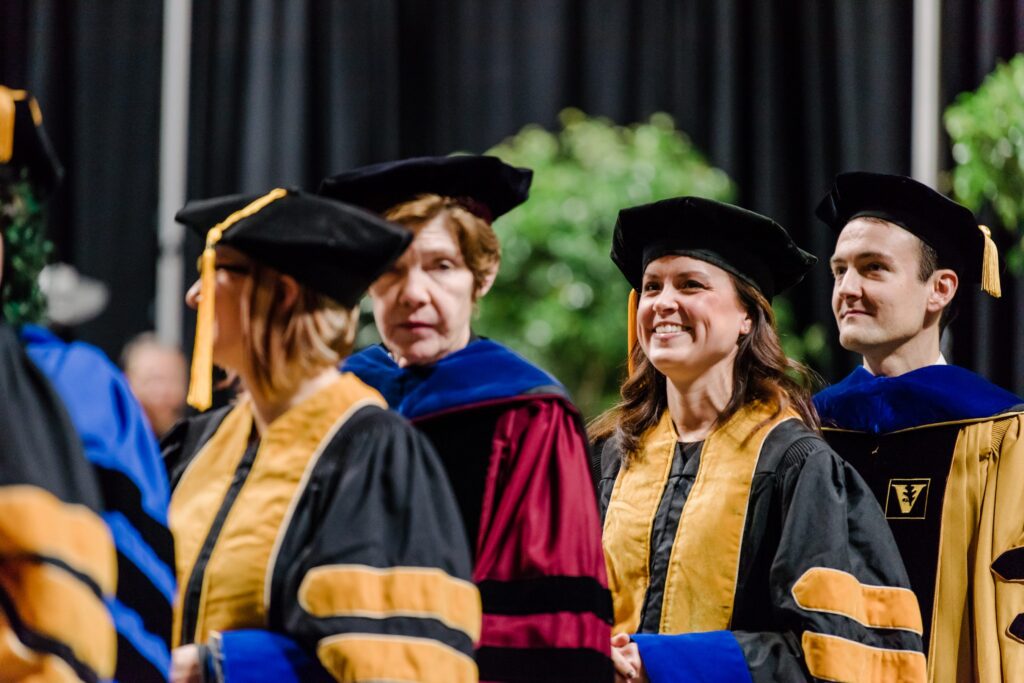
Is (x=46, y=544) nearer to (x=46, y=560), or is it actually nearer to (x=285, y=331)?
(x=46, y=560)

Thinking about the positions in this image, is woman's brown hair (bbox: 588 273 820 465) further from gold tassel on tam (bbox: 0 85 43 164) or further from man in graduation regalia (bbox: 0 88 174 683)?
gold tassel on tam (bbox: 0 85 43 164)

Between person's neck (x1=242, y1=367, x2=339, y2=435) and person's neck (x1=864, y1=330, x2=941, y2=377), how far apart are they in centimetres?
184

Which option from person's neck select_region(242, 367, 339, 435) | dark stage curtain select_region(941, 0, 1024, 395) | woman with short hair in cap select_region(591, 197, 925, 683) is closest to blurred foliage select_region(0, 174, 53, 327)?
person's neck select_region(242, 367, 339, 435)

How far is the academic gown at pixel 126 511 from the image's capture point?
2133 millimetres

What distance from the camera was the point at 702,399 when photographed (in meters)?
3.27

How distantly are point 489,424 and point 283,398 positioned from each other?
59cm

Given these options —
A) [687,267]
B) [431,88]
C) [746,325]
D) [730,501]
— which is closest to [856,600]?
[730,501]

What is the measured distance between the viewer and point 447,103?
7.61 metres

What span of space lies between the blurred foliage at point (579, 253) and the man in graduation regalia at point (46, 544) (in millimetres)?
4648

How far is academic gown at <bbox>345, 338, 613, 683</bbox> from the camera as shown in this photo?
8.73ft

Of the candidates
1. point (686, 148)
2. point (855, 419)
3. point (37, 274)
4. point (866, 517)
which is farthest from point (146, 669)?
point (686, 148)

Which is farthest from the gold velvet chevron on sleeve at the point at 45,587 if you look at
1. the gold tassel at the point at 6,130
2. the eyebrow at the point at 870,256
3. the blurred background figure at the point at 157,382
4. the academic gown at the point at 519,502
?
the blurred background figure at the point at 157,382

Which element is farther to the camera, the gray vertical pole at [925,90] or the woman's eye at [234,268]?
the gray vertical pole at [925,90]

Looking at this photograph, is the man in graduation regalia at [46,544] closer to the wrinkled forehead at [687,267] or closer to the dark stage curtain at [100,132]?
the wrinkled forehead at [687,267]
